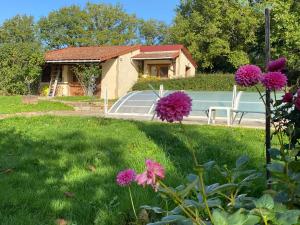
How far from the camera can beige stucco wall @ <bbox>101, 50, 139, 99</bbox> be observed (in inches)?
1191

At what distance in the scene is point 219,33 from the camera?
3647cm

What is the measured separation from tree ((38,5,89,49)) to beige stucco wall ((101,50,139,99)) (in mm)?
21774

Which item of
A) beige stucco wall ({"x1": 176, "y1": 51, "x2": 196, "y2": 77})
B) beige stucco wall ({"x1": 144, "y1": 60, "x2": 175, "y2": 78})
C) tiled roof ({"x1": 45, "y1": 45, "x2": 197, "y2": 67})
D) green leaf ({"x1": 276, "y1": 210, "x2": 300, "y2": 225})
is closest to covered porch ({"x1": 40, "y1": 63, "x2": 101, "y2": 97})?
tiled roof ({"x1": 45, "y1": 45, "x2": 197, "y2": 67})

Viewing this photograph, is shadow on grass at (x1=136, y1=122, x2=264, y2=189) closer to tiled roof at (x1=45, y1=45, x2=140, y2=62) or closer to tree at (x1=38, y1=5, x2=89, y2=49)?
tiled roof at (x1=45, y1=45, x2=140, y2=62)

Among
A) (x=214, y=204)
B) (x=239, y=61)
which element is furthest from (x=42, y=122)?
(x=239, y=61)

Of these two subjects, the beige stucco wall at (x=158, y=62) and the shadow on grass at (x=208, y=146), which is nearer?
the shadow on grass at (x=208, y=146)

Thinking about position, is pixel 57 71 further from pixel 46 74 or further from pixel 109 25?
pixel 109 25

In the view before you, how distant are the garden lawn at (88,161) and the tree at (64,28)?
44.0 metres

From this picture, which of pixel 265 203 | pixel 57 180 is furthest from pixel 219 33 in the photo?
pixel 265 203

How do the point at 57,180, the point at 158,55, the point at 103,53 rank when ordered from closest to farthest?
the point at 57,180 < the point at 103,53 < the point at 158,55

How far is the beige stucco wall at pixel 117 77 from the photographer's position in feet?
99.2

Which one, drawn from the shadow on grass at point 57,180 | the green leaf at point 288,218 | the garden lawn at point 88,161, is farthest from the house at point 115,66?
the green leaf at point 288,218

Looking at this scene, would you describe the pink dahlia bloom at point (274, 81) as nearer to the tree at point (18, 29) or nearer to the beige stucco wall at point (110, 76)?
the beige stucco wall at point (110, 76)

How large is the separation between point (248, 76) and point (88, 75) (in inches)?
1075
